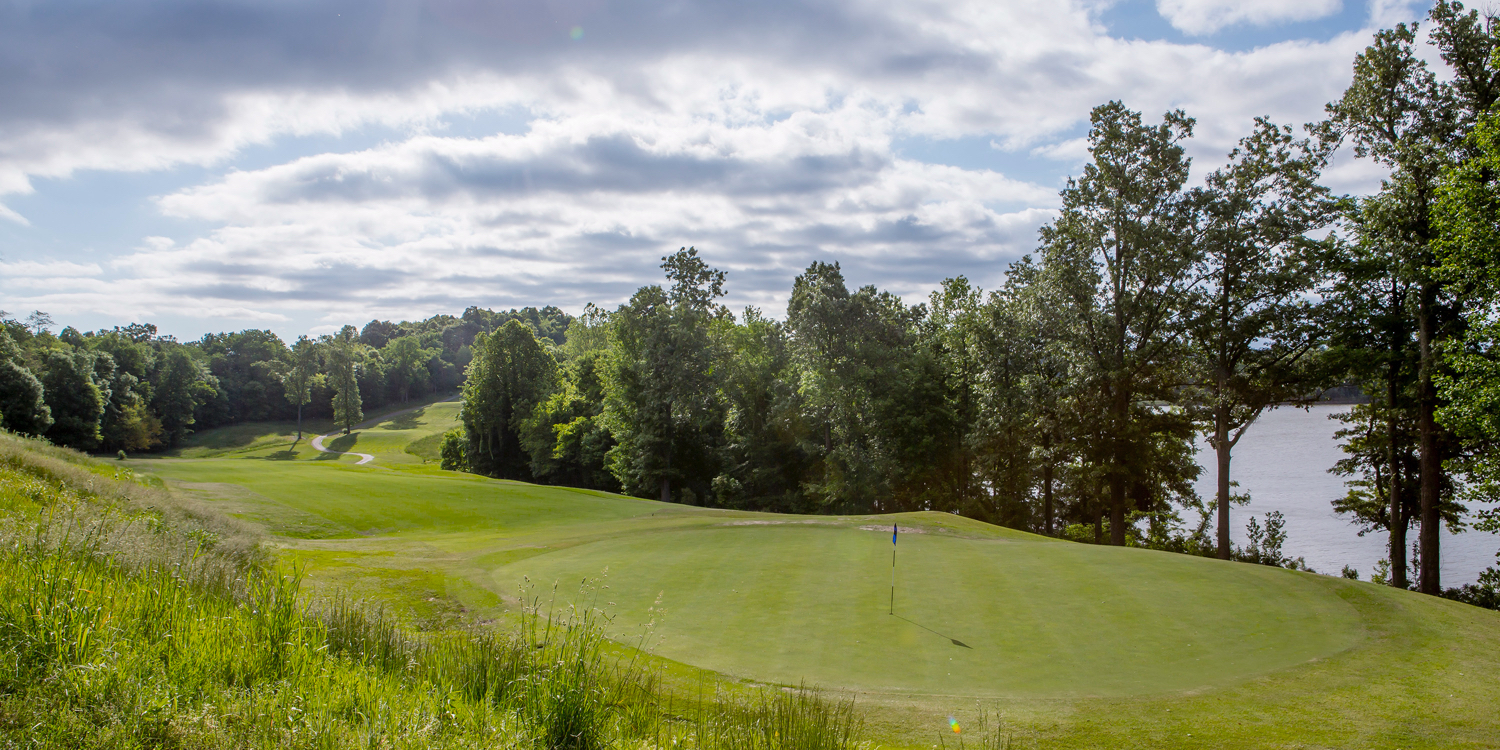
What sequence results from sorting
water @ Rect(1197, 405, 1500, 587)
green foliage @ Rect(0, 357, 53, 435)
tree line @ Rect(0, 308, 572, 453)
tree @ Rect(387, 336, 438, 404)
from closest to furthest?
1. water @ Rect(1197, 405, 1500, 587)
2. green foliage @ Rect(0, 357, 53, 435)
3. tree line @ Rect(0, 308, 572, 453)
4. tree @ Rect(387, 336, 438, 404)

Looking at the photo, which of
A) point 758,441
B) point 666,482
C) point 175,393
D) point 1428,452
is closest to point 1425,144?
point 1428,452

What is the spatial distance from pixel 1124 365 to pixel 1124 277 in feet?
10.9

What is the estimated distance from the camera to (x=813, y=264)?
3897cm

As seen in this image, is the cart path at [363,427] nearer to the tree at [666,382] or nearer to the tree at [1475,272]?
the tree at [666,382]

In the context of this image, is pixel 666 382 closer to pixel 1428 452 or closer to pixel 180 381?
pixel 1428 452

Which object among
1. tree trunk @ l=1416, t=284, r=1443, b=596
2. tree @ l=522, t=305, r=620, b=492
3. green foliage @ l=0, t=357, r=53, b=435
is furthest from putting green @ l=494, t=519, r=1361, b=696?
green foliage @ l=0, t=357, r=53, b=435

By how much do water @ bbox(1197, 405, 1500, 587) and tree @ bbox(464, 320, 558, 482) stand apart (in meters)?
49.7

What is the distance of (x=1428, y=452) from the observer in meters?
20.1

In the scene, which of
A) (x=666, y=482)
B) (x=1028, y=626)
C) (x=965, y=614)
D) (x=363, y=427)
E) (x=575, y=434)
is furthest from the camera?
(x=363, y=427)

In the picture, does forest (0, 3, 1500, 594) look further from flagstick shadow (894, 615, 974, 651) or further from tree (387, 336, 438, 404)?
tree (387, 336, 438, 404)

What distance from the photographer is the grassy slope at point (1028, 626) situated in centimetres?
684

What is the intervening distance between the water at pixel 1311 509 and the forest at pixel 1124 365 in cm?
268

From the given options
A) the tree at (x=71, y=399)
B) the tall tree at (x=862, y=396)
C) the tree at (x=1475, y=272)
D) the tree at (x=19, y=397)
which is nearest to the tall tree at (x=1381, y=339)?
the tree at (x=1475, y=272)

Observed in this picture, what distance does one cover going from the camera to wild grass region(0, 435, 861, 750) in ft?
12.4
